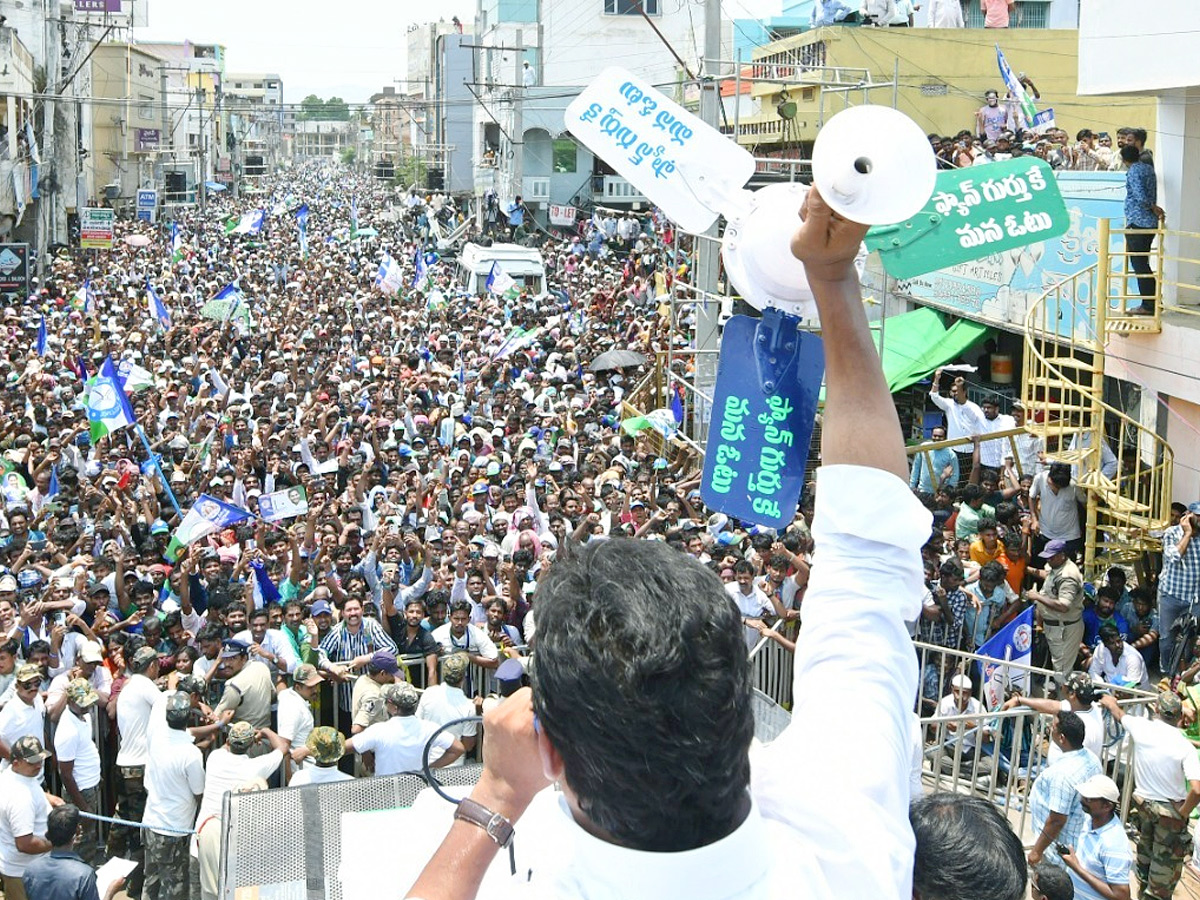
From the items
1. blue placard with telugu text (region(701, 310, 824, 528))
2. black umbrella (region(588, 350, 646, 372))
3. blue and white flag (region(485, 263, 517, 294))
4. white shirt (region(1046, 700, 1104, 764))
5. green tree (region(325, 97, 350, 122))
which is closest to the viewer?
blue placard with telugu text (region(701, 310, 824, 528))

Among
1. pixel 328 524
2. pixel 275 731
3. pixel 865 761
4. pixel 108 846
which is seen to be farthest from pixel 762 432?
pixel 328 524

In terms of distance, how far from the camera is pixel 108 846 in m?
7.26

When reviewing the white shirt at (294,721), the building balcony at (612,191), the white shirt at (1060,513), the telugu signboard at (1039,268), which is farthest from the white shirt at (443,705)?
Result: the building balcony at (612,191)

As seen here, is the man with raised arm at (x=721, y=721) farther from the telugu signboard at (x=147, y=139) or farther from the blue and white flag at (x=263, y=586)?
the telugu signboard at (x=147, y=139)

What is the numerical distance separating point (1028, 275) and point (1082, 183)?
3.28 feet

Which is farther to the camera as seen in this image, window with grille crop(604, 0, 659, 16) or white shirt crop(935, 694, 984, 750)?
window with grille crop(604, 0, 659, 16)

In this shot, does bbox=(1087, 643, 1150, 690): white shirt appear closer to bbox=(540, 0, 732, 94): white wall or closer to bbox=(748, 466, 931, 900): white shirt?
bbox=(748, 466, 931, 900): white shirt

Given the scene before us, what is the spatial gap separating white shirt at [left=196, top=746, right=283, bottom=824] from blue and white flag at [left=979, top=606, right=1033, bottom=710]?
3.53 metres

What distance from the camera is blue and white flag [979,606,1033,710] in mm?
6965

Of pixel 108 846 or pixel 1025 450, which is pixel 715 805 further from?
pixel 1025 450

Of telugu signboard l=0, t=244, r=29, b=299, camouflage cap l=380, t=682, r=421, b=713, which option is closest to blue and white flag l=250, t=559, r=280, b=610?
camouflage cap l=380, t=682, r=421, b=713

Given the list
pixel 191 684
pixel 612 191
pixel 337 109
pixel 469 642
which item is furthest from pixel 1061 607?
pixel 337 109

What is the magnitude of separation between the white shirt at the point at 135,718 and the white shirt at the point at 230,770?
2.22 feet

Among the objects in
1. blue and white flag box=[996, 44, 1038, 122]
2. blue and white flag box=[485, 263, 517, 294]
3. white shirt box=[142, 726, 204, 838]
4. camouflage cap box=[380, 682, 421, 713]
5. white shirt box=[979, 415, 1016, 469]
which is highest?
blue and white flag box=[996, 44, 1038, 122]
